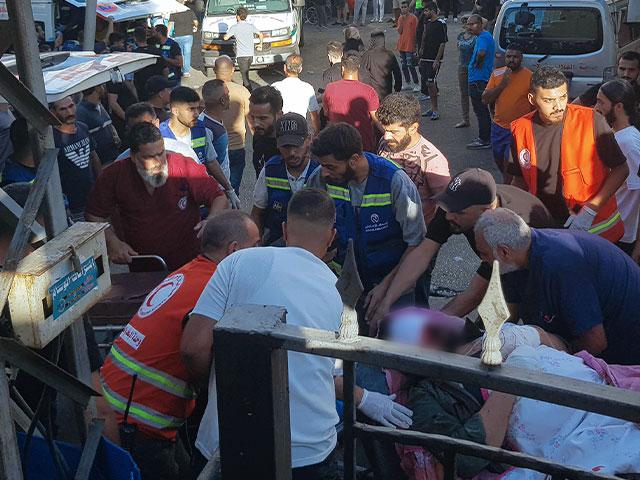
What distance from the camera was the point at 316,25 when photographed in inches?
1001

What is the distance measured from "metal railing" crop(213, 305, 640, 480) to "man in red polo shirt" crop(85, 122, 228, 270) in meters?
3.29

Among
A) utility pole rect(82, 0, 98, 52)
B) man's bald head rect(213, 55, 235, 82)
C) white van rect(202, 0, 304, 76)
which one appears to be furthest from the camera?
white van rect(202, 0, 304, 76)

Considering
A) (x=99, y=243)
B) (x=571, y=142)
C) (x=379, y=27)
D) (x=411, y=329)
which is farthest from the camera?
(x=379, y=27)

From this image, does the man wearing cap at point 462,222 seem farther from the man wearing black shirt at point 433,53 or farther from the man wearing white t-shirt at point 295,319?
the man wearing black shirt at point 433,53

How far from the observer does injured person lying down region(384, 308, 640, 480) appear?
2.71 metres

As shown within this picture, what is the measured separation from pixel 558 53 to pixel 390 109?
228 inches

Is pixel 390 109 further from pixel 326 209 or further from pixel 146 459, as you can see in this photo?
pixel 146 459

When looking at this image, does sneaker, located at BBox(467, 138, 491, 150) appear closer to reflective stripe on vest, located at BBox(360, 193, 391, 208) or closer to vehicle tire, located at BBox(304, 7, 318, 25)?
reflective stripe on vest, located at BBox(360, 193, 391, 208)

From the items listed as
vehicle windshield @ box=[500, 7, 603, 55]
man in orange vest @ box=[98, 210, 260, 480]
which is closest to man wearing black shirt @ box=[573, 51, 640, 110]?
vehicle windshield @ box=[500, 7, 603, 55]

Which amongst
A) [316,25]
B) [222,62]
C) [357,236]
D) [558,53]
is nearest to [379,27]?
[316,25]

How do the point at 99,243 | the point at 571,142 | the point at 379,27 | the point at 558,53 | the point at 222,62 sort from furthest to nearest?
the point at 379,27, the point at 558,53, the point at 222,62, the point at 571,142, the point at 99,243

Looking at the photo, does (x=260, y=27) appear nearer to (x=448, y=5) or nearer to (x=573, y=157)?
(x=448, y=5)

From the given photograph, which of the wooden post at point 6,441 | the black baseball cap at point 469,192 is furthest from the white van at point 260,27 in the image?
the wooden post at point 6,441

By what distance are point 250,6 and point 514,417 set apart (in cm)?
1529
